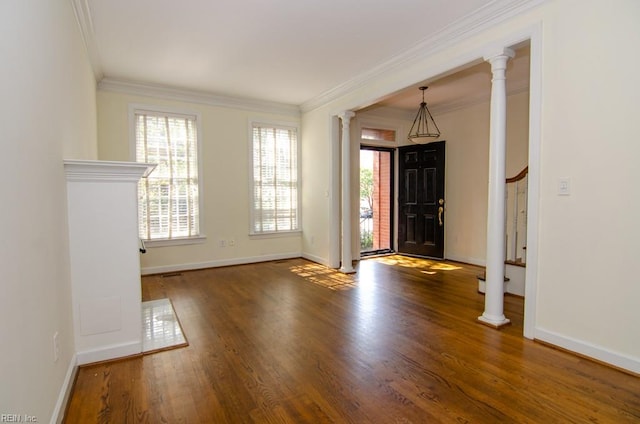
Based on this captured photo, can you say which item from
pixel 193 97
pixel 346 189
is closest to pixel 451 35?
pixel 346 189

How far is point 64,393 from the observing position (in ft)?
6.36

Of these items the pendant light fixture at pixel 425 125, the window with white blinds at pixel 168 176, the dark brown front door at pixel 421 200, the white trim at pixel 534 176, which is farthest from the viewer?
the pendant light fixture at pixel 425 125

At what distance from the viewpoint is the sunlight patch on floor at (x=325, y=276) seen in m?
4.50

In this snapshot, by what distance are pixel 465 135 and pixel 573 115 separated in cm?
342

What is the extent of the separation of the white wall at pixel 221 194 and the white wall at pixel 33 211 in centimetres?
299

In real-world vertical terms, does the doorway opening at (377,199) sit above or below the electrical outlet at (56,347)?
above

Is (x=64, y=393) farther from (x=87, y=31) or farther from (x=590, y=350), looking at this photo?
(x=590, y=350)

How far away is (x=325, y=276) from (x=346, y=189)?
135 centimetres

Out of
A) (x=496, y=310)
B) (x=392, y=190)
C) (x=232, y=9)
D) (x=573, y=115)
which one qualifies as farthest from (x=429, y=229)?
(x=232, y=9)

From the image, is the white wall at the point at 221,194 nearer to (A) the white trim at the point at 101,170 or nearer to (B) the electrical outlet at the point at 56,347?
(A) the white trim at the point at 101,170

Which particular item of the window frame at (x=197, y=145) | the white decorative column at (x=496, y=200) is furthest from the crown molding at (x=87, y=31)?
the white decorative column at (x=496, y=200)

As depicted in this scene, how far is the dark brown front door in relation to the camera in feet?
20.0

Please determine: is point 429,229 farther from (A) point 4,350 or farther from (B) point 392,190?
(A) point 4,350

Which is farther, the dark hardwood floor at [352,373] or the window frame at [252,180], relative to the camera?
the window frame at [252,180]
